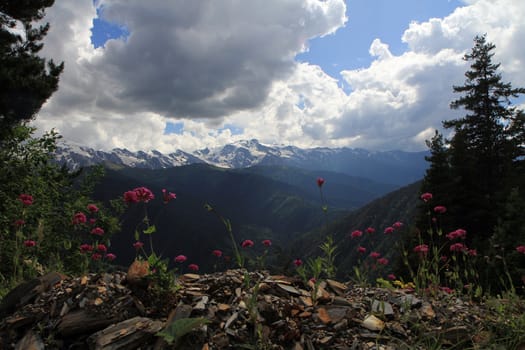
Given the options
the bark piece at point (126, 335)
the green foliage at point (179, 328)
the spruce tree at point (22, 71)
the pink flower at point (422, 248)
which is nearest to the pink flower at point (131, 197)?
the bark piece at point (126, 335)

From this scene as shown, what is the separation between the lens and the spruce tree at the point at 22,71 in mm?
11344

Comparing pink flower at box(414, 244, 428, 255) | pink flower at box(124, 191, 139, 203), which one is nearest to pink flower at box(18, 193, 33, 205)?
pink flower at box(124, 191, 139, 203)

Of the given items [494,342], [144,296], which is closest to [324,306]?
[494,342]

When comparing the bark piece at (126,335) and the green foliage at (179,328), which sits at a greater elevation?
the green foliage at (179,328)

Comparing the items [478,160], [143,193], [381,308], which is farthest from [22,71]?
[478,160]

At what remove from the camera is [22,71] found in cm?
1166

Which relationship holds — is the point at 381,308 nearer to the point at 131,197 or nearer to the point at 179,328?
the point at 179,328

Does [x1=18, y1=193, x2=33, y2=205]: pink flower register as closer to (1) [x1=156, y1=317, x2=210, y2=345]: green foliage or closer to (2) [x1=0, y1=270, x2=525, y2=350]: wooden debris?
(2) [x1=0, y1=270, x2=525, y2=350]: wooden debris

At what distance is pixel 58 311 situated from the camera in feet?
11.7

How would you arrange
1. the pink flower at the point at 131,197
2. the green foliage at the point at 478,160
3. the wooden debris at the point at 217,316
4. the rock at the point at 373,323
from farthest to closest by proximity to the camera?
the green foliage at the point at 478,160
the pink flower at the point at 131,197
the rock at the point at 373,323
the wooden debris at the point at 217,316

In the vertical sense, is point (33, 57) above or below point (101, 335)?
above

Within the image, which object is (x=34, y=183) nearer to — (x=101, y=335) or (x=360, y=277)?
(x=101, y=335)

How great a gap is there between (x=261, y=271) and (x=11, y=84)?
40.1ft

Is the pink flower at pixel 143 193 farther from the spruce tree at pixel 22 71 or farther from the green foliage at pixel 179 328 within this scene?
the spruce tree at pixel 22 71
